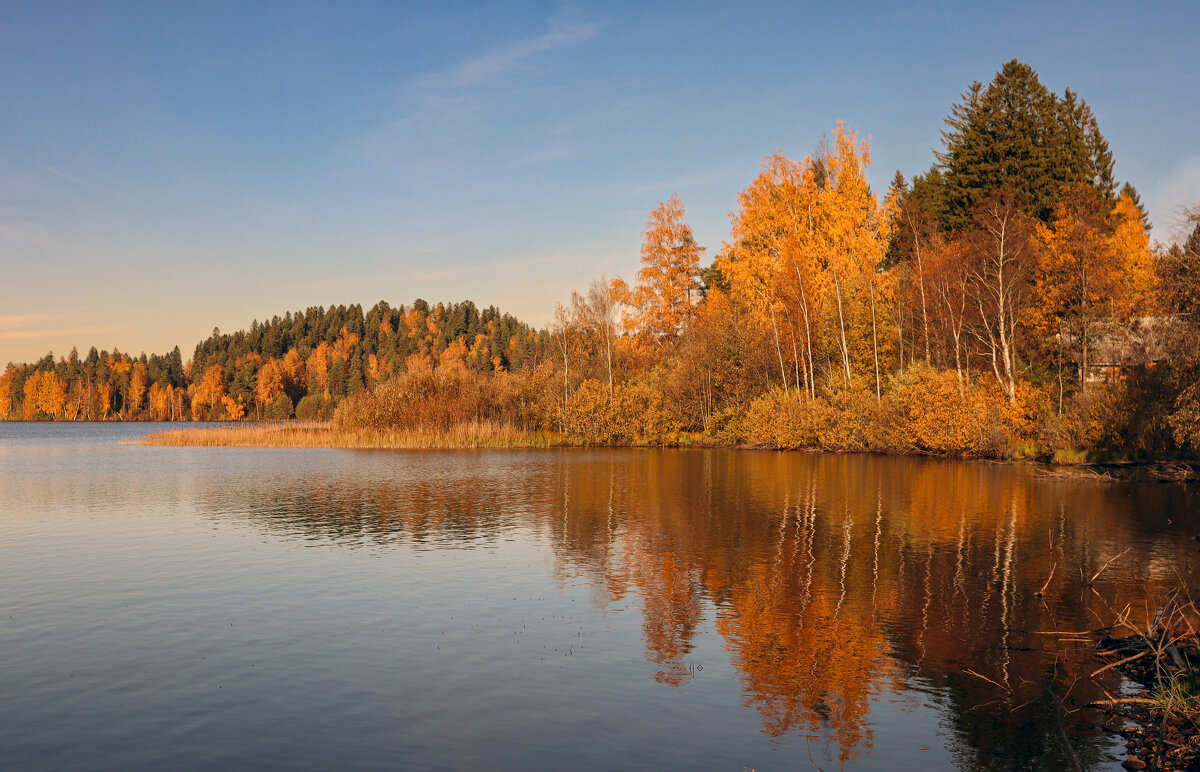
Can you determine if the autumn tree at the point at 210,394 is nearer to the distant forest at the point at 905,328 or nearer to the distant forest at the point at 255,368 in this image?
the distant forest at the point at 255,368

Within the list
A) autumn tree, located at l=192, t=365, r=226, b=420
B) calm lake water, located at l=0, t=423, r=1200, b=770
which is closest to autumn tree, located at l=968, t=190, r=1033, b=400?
calm lake water, located at l=0, t=423, r=1200, b=770

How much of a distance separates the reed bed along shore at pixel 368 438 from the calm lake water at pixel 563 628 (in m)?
31.6

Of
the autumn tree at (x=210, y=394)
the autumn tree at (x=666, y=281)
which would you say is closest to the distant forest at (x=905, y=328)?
the autumn tree at (x=666, y=281)

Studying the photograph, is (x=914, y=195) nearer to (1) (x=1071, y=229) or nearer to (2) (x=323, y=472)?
(1) (x=1071, y=229)

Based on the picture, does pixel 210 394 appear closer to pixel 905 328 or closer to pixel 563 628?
pixel 905 328

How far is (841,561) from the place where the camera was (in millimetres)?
19156

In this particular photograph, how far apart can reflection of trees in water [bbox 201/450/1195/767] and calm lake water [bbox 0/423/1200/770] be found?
0.28ft

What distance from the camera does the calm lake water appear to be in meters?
9.37

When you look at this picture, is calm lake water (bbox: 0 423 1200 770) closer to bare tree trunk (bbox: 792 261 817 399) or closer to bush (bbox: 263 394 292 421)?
bare tree trunk (bbox: 792 261 817 399)

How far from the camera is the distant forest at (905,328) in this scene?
4353 cm

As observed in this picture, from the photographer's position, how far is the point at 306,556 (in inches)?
808

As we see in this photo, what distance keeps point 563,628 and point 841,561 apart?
7.92 meters

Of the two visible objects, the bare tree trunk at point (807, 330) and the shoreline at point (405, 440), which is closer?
the bare tree trunk at point (807, 330)

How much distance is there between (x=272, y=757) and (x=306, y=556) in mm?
12140
